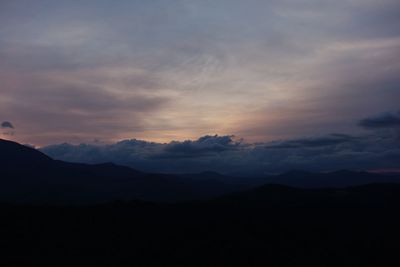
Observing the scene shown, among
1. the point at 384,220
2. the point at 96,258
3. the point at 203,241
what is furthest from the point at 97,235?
the point at 384,220

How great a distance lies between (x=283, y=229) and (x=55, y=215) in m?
88.7

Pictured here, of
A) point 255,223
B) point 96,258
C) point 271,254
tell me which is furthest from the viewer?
point 255,223

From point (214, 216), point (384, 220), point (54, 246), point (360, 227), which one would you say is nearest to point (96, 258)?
point (54, 246)

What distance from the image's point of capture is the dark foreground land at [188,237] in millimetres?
123250

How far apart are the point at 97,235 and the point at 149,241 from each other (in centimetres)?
1820

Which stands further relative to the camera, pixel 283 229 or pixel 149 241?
pixel 283 229

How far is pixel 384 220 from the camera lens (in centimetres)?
18338

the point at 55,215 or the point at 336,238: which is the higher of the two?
the point at 55,215

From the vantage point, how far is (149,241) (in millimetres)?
137375

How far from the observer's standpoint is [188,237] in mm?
143750

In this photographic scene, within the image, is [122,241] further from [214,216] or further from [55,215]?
[214,216]

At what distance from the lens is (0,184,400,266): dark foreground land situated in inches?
4852

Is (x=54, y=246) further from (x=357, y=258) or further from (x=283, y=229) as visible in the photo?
(x=357, y=258)

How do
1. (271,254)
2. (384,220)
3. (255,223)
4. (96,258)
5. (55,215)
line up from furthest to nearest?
(384,220) < (255,223) < (55,215) < (271,254) < (96,258)
